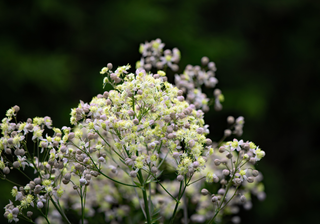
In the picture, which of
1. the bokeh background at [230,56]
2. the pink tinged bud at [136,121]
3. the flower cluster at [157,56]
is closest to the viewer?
the pink tinged bud at [136,121]

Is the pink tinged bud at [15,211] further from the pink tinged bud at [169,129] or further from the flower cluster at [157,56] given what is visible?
the flower cluster at [157,56]

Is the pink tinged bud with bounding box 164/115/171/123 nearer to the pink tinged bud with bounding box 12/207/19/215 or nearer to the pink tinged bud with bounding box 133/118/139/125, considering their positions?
the pink tinged bud with bounding box 133/118/139/125

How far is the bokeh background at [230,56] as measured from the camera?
2793mm

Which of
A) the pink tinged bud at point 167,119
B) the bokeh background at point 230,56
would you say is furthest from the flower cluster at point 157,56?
the bokeh background at point 230,56

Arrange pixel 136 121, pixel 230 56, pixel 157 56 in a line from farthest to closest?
pixel 230 56
pixel 157 56
pixel 136 121

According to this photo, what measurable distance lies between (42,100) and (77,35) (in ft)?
2.19

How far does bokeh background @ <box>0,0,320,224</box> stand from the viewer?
9.16 feet

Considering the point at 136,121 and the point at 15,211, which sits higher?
the point at 136,121

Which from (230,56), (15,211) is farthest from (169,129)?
(230,56)

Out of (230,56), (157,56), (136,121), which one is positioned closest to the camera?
(136,121)

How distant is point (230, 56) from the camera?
350 cm

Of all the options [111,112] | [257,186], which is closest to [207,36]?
[257,186]

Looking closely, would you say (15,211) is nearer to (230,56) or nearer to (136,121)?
(136,121)

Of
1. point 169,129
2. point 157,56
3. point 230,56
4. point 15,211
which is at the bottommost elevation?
point 15,211
